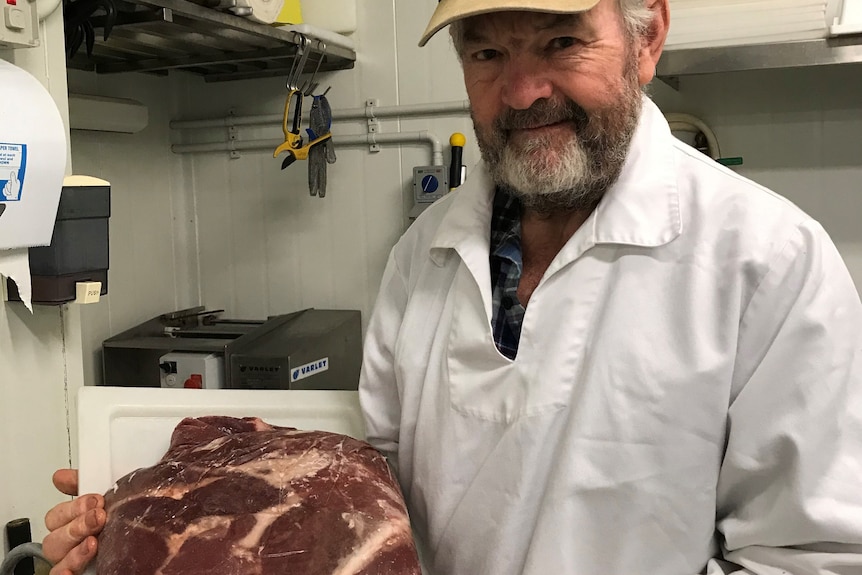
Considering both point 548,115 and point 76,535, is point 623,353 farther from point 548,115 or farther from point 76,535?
point 76,535

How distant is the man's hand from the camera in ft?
2.97

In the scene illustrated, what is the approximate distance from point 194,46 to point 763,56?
52.6 inches

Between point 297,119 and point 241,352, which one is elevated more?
point 297,119

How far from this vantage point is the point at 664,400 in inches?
34.6

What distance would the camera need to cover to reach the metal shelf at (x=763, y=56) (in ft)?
4.91

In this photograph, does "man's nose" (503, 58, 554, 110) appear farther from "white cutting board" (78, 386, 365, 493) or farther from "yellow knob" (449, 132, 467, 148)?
"yellow knob" (449, 132, 467, 148)

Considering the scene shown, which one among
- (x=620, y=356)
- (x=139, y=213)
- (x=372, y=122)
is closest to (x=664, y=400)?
(x=620, y=356)

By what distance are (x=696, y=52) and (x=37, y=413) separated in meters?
1.43

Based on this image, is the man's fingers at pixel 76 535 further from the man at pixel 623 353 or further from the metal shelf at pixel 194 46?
the metal shelf at pixel 194 46

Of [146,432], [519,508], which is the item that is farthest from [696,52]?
[146,432]

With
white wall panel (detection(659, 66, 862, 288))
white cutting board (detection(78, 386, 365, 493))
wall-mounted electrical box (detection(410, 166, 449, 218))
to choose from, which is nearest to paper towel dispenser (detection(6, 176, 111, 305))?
white cutting board (detection(78, 386, 365, 493))

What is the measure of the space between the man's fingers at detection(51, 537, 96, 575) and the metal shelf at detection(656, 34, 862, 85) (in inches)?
54.0

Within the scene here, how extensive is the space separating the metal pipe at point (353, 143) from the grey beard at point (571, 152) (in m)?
1.15

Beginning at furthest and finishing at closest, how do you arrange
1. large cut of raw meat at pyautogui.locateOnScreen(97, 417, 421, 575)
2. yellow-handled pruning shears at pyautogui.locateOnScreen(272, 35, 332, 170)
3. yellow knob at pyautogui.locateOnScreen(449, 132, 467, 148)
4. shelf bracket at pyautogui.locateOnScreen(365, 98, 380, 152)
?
shelf bracket at pyautogui.locateOnScreen(365, 98, 380, 152) → yellow knob at pyautogui.locateOnScreen(449, 132, 467, 148) → yellow-handled pruning shears at pyautogui.locateOnScreen(272, 35, 332, 170) → large cut of raw meat at pyautogui.locateOnScreen(97, 417, 421, 575)
